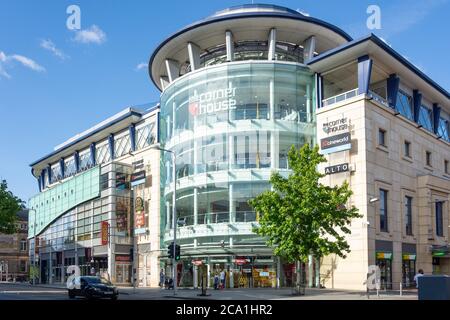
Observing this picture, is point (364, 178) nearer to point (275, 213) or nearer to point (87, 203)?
point (275, 213)

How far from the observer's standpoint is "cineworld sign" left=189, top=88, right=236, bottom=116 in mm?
49281

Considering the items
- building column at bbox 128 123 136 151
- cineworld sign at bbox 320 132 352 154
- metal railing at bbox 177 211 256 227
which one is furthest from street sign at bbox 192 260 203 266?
building column at bbox 128 123 136 151

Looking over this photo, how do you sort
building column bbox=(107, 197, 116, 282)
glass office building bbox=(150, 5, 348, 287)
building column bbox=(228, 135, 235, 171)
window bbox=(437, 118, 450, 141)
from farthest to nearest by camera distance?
building column bbox=(107, 197, 116, 282) → window bbox=(437, 118, 450, 141) → building column bbox=(228, 135, 235, 171) → glass office building bbox=(150, 5, 348, 287)

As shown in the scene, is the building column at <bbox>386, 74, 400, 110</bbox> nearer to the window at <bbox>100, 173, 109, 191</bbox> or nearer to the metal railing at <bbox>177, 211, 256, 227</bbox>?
the metal railing at <bbox>177, 211, 256, 227</bbox>

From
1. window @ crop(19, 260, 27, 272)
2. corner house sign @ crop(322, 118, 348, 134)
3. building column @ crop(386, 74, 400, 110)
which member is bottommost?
window @ crop(19, 260, 27, 272)

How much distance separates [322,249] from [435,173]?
25852 millimetres

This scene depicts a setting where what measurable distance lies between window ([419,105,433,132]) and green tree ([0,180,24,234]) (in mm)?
49693

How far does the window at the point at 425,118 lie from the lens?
5510 cm

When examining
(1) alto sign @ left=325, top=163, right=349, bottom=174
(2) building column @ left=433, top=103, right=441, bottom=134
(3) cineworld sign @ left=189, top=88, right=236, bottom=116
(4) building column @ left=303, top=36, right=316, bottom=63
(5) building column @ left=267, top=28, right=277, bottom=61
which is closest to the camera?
(1) alto sign @ left=325, top=163, right=349, bottom=174

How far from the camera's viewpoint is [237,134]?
48.5 meters

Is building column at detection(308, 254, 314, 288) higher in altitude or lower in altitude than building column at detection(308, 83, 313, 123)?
lower

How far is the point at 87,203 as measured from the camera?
67.9m

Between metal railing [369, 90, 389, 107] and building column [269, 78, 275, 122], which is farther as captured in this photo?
building column [269, 78, 275, 122]
